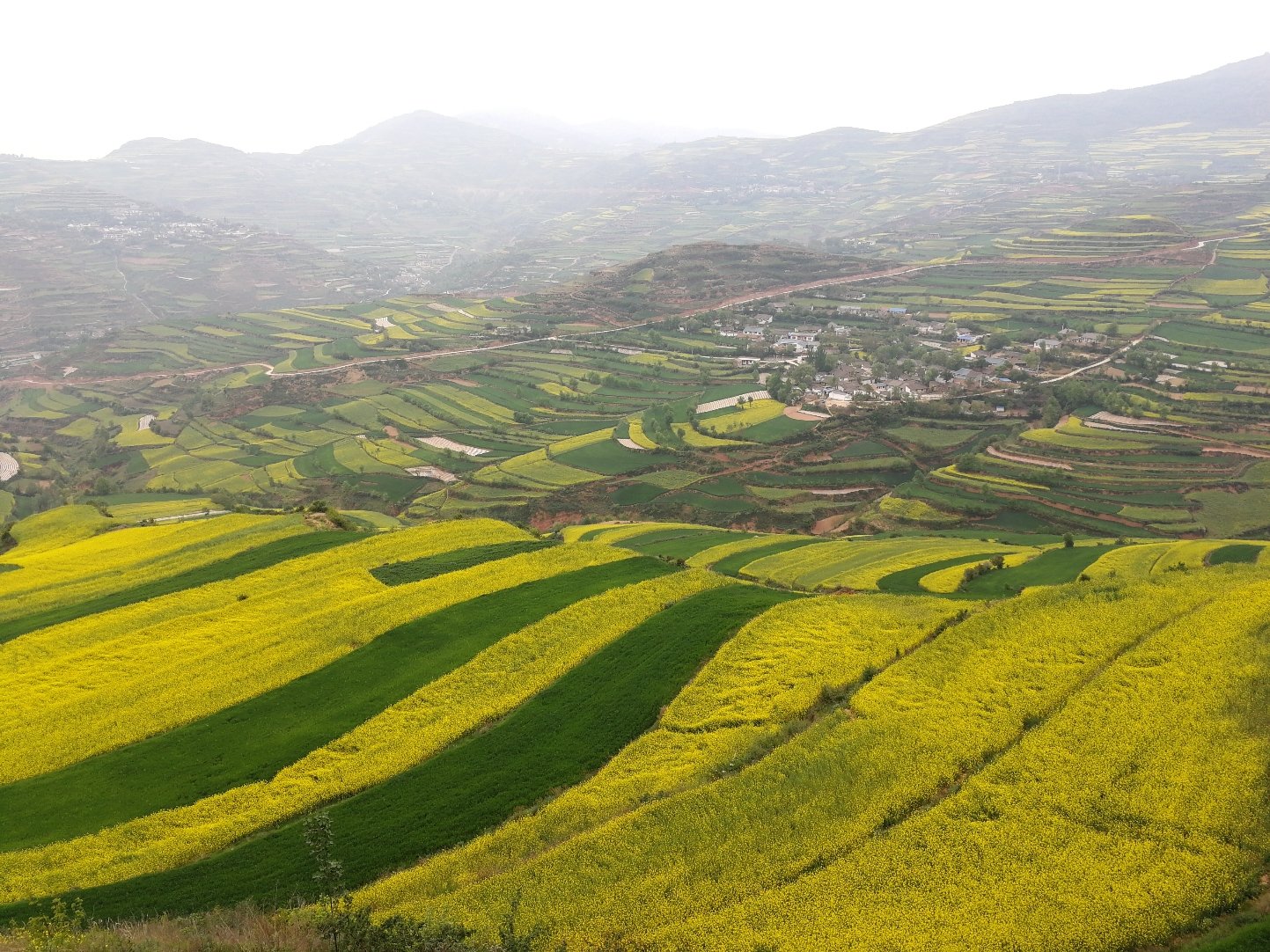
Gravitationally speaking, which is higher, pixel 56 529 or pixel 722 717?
pixel 56 529

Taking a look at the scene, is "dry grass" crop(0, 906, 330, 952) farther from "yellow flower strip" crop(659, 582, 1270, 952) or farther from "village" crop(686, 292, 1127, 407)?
"village" crop(686, 292, 1127, 407)

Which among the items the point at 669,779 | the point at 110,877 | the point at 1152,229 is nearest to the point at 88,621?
the point at 110,877

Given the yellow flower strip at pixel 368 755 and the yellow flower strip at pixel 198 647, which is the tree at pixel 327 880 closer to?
the yellow flower strip at pixel 368 755

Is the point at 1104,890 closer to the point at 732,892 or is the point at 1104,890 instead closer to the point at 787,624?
the point at 732,892

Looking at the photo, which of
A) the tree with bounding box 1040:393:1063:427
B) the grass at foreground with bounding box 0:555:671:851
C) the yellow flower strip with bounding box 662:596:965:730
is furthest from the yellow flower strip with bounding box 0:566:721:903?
the tree with bounding box 1040:393:1063:427

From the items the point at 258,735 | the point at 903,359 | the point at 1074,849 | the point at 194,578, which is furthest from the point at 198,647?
the point at 903,359

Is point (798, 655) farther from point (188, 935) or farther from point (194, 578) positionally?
point (194, 578)
